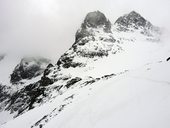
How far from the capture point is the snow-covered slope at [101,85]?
10263 mm

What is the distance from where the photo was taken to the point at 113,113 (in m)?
10.5

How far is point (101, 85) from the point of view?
19781mm

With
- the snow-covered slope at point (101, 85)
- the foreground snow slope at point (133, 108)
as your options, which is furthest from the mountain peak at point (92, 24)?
the foreground snow slope at point (133, 108)

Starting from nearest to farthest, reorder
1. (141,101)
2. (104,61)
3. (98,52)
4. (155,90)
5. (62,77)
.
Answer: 1. (141,101)
2. (155,90)
3. (62,77)
4. (104,61)
5. (98,52)

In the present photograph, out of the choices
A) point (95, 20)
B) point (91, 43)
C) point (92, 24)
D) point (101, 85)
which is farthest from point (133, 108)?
point (95, 20)

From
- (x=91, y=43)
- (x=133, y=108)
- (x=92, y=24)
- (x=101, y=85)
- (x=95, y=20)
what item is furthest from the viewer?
(x=95, y=20)

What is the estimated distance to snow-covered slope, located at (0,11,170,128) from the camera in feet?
33.7

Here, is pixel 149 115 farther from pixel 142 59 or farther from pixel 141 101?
pixel 142 59

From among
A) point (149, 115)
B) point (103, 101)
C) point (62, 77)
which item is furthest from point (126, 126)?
point (62, 77)

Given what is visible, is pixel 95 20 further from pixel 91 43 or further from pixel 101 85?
pixel 101 85

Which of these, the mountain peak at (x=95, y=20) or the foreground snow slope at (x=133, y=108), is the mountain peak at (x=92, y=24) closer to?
the mountain peak at (x=95, y=20)

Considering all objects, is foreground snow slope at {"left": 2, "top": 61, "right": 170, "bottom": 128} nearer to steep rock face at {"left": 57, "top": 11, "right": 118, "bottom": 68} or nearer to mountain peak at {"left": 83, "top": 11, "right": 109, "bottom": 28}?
steep rock face at {"left": 57, "top": 11, "right": 118, "bottom": 68}

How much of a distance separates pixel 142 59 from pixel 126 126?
108 meters

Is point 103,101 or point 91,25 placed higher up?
point 91,25
